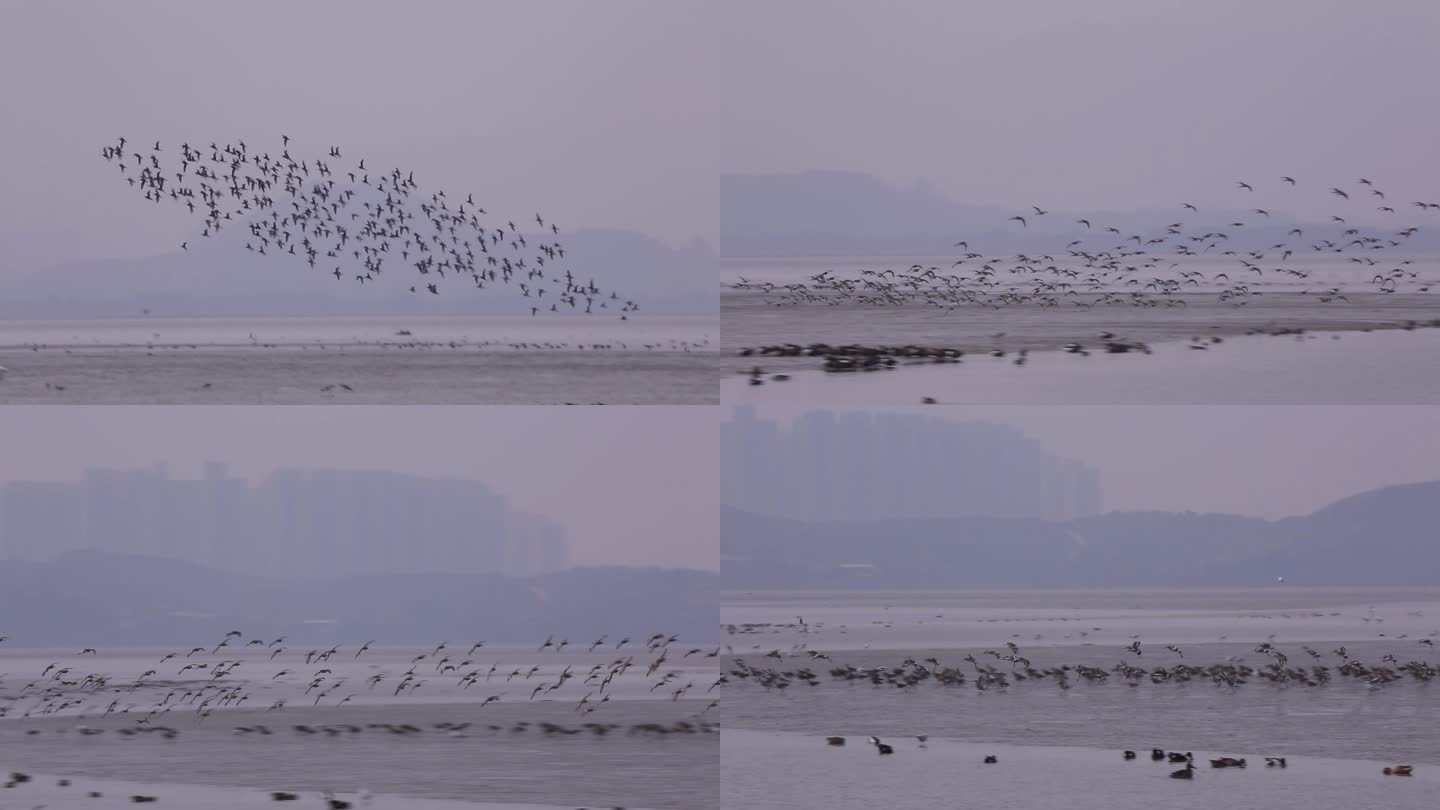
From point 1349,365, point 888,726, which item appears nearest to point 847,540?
point 888,726

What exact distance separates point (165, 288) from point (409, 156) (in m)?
0.85

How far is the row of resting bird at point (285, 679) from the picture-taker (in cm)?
459

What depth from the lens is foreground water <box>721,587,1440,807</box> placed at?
454 cm

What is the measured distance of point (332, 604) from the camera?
4641mm

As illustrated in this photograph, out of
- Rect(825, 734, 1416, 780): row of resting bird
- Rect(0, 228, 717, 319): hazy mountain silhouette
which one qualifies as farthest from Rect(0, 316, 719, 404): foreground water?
Rect(825, 734, 1416, 780): row of resting bird

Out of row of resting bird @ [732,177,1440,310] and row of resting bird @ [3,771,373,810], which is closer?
row of resting bird @ [3,771,373,810]

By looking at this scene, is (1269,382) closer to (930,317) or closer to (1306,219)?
(1306,219)

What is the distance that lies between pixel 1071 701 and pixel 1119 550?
1.59 feet

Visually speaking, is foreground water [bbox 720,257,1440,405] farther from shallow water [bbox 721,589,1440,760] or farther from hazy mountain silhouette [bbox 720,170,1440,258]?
shallow water [bbox 721,589,1440,760]

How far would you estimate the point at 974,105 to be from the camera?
183 inches

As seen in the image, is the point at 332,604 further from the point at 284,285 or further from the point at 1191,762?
the point at 1191,762

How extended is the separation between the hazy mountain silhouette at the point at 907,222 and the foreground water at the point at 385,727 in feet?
4.47

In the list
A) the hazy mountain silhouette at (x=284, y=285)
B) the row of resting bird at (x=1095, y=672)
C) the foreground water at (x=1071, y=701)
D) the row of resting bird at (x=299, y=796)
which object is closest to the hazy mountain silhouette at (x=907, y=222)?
the hazy mountain silhouette at (x=284, y=285)

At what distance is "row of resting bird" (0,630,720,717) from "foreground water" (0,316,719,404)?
760 mm
